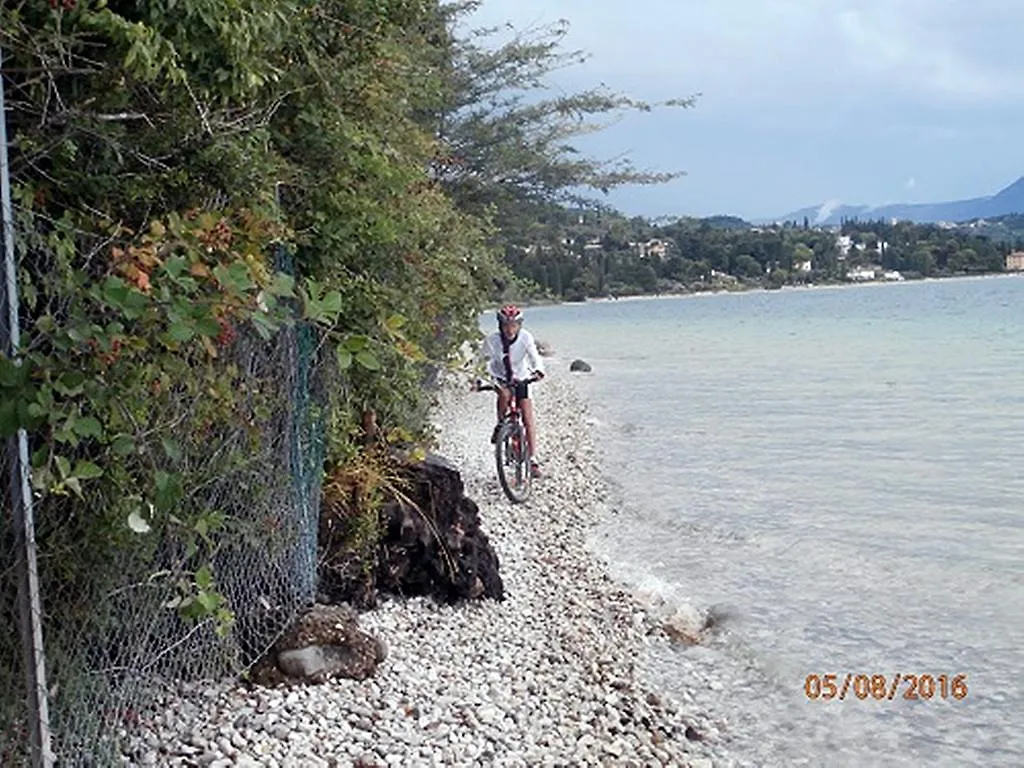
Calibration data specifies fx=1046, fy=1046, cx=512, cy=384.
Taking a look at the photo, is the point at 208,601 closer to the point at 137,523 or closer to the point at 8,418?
the point at 137,523

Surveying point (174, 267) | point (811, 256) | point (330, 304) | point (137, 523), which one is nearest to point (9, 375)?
point (174, 267)

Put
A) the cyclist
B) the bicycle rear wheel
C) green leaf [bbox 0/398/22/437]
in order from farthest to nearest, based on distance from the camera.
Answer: the cyclist, the bicycle rear wheel, green leaf [bbox 0/398/22/437]

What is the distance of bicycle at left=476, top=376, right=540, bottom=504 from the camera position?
34.2ft

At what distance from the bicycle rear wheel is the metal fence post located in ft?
24.2

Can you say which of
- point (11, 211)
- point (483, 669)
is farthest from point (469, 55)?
point (11, 211)

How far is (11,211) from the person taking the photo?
9.22 feet

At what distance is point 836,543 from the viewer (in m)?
9.88

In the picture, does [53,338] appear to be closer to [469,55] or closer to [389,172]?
[389,172]

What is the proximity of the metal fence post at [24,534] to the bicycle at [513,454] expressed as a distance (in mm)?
7370

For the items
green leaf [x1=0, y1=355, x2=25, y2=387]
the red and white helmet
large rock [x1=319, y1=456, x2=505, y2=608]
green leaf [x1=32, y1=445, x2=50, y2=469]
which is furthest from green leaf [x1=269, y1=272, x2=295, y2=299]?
the red and white helmet

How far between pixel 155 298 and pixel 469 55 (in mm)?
20086

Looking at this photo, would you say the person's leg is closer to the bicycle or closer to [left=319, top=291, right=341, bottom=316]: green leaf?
the bicycle

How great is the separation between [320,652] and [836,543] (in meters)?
6.39

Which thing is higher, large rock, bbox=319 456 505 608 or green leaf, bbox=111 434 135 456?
green leaf, bbox=111 434 135 456
